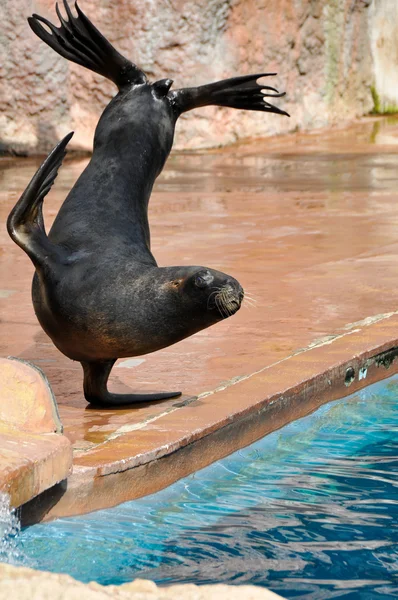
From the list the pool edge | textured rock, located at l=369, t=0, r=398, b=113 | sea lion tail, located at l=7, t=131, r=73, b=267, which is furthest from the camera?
textured rock, located at l=369, t=0, r=398, b=113

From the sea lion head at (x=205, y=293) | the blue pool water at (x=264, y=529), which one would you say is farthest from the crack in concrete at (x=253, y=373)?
the sea lion head at (x=205, y=293)

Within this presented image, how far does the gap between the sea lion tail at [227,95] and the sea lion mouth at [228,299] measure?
1.61m

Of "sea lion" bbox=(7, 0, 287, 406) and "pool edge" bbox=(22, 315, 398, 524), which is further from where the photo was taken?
"sea lion" bbox=(7, 0, 287, 406)

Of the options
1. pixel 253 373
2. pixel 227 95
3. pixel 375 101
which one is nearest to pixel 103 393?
pixel 253 373

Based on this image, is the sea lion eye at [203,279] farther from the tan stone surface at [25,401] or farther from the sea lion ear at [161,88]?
the sea lion ear at [161,88]

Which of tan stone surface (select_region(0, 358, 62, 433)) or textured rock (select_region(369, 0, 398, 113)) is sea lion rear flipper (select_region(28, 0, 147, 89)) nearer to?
tan stone surface (select_region(0, 358, 62, 433))

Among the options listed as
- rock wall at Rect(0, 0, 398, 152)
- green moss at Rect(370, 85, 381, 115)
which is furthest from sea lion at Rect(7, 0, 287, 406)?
green moss at Rect(370, 85, 381, 115)

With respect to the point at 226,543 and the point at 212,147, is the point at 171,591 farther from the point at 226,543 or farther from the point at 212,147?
the point at 212,147

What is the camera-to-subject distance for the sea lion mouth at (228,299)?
3.48 metres

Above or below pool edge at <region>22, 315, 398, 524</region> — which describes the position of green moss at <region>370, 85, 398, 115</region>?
above

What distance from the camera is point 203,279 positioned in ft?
11.8

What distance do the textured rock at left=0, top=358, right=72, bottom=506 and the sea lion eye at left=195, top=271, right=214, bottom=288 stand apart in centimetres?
57

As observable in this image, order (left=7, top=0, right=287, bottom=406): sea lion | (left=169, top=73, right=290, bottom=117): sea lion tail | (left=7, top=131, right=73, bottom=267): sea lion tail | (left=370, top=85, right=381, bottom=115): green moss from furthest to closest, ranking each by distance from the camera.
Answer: (left=370, top=85, right=381, bottom=115): green moss → (left=169, top=73, right=290, bottom=117): sea lion tail → (left=7, top=131, right=73, bottom=267): sea lion tail → (left=7, top=0, right=287, bottom=406): sea lion

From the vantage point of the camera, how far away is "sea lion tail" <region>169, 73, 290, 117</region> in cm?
491
